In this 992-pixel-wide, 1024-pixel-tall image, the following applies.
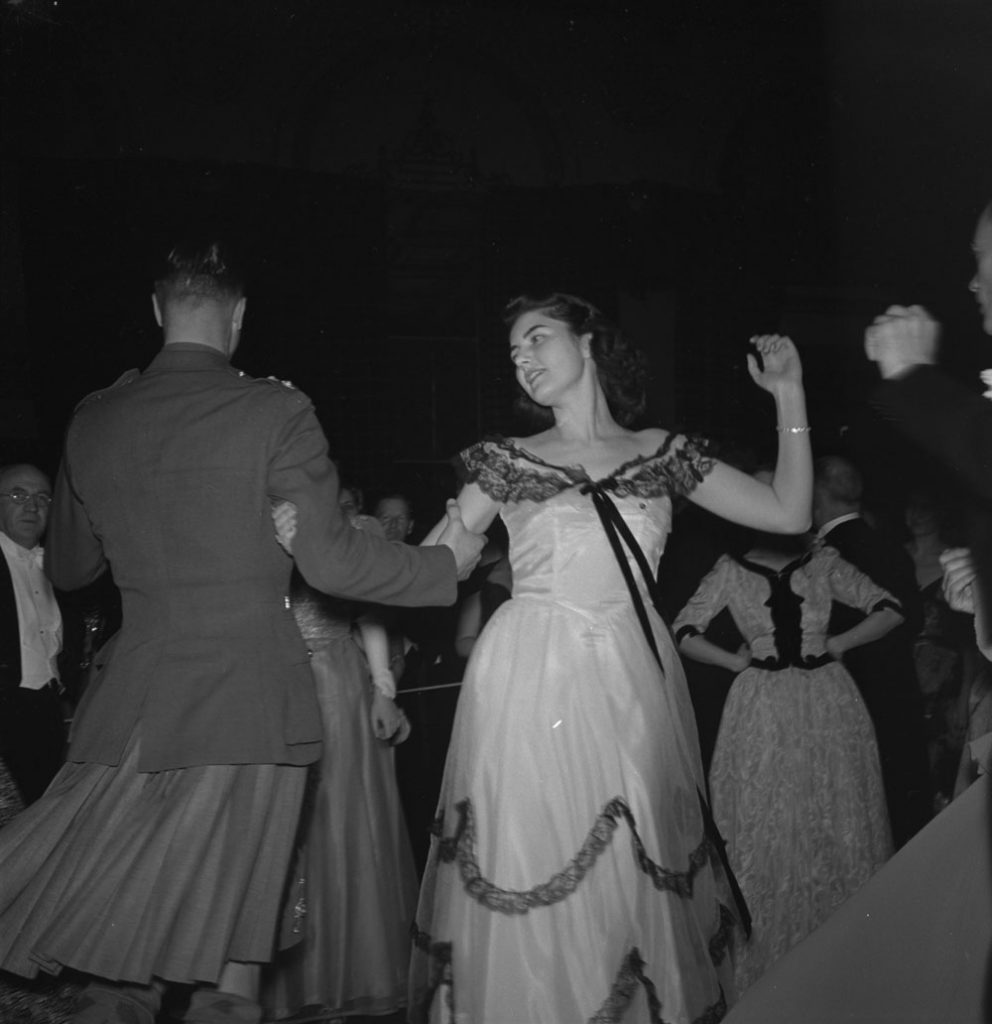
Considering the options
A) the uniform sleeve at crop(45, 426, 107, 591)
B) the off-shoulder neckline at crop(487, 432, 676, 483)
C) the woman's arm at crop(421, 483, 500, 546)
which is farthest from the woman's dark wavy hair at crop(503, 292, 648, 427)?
the uniform sleeve at crop(45, 426, 107, 591)

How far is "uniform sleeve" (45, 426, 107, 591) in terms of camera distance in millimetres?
2547

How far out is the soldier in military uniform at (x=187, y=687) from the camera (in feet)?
7.49

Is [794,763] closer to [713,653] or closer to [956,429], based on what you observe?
[713,653]

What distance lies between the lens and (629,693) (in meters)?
2.91

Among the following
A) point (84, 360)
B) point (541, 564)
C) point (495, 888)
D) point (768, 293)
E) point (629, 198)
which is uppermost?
point (629, 198)

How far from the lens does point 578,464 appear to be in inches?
123

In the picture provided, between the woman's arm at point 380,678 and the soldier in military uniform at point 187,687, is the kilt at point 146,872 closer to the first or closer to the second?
the soldier in military uniform at point 187,687

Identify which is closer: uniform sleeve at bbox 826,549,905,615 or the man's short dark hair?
the man's short dark hair

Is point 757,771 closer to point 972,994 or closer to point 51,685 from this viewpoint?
point 972,994

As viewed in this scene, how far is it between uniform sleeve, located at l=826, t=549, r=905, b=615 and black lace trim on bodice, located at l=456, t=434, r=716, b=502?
108 cm

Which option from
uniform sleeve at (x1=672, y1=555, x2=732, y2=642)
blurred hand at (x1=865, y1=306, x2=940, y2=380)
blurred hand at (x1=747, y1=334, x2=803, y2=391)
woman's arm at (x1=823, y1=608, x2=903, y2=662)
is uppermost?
blurred hand at (x1=747, y1=334, x2=803, y2=391)

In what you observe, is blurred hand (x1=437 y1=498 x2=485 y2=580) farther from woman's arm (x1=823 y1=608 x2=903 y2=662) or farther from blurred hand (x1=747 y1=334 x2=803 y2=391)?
woman's arm (x1=823 y1=608 x2=903 y2=662)

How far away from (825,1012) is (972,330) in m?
4.97

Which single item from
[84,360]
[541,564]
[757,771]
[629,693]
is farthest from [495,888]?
[84,360]
